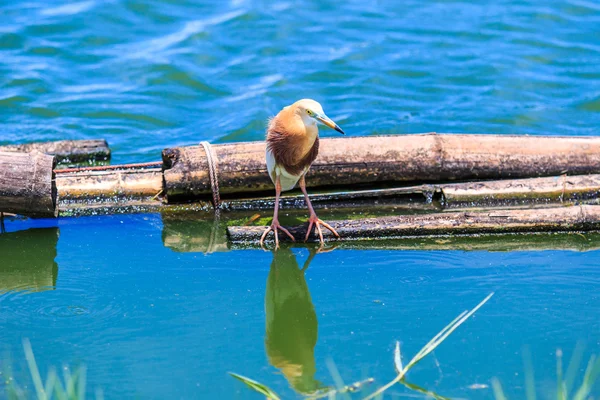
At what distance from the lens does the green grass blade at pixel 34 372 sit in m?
2.78

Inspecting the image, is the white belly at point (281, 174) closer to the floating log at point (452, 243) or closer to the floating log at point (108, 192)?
the floating log at point (452, 243)

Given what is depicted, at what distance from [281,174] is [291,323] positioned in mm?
1446


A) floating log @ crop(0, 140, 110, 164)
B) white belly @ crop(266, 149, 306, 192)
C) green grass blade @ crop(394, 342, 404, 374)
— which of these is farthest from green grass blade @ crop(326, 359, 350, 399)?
floating log @ crop(0, 140, 110, 164)

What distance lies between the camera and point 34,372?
287cm

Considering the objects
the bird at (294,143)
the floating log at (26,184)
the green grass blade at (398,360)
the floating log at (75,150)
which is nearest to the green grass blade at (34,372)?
the floating log at (26,184)

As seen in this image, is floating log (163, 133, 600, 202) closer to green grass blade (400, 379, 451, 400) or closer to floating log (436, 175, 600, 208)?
floating log (436, 175, 600, 208)

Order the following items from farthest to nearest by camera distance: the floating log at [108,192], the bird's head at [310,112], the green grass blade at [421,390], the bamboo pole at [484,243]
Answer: the floating log at [108,192]
the bamboo pole at [484,243]
the bird's head at [310,112]
the green grass blade at [421,390]

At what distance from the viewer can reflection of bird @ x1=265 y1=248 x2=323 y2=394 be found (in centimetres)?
415

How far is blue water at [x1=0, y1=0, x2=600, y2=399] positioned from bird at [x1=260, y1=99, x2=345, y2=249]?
0.26m

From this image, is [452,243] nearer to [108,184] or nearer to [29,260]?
[108,184]

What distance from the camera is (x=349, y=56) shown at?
10969 mm

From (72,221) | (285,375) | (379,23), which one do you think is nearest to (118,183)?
(72,221)

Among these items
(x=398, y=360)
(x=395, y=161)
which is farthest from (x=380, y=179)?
(x=398, y=360)

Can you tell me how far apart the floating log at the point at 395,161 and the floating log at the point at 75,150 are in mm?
1599
